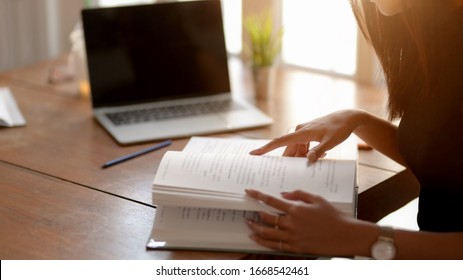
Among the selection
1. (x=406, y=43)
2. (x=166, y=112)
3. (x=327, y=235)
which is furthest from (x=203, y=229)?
(x=166, y=112)

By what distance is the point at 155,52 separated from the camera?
1.71m

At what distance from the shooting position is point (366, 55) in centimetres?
202

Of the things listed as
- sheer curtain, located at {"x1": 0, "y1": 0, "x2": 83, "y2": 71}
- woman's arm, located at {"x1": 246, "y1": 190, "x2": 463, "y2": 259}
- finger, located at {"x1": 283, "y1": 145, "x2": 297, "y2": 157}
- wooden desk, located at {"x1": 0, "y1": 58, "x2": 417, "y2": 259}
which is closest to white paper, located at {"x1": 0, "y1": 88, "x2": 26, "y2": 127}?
wooden desk, located at {"x1": 0, "y1": 58, "x2": 417, "y2": 259}

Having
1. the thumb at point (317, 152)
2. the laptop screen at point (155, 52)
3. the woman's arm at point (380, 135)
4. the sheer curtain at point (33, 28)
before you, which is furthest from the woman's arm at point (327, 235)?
the sheer curtain at point (33, 28)

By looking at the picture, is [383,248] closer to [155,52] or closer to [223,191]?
[223,191]

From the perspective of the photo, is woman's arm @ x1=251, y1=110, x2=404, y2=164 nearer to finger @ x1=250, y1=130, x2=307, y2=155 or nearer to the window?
finger @ x1=250, y1=130, x2=307, y2=155

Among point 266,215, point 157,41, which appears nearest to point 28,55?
point 157,41

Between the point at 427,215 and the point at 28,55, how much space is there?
6.39 ft

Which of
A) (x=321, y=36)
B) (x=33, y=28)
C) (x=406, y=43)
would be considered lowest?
(x=33, y=28)

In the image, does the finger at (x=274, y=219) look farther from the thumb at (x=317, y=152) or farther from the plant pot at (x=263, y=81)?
the plant pot at (x=263, y=81)

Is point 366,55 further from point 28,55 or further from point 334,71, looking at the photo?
point 28,55

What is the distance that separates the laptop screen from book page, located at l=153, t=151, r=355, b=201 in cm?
59

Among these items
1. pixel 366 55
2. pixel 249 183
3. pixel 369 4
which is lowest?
pixel 366 55

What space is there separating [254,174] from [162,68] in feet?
2.32
